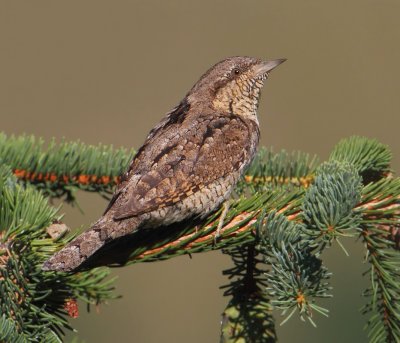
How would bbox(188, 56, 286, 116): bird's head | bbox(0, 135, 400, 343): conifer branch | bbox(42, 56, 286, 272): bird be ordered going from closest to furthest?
bbox(0, 135, 400, 343): conifer branch
bbox(42, 56, 286, 272): bird
bbox(188, 56, 286, 116): bird's head

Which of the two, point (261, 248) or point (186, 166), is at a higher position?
point (186, 166)

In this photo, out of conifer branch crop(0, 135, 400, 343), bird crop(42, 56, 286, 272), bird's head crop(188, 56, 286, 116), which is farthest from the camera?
bird's head crop(188, 56, 286, 116)

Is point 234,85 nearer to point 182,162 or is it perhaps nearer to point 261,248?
point 182,162

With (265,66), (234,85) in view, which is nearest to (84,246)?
(234,85)

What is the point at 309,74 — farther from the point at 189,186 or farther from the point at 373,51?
the point at 189,186

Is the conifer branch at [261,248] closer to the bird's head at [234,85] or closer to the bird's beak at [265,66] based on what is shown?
the bird's head at [234,85]

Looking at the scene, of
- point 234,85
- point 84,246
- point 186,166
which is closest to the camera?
point 84,246

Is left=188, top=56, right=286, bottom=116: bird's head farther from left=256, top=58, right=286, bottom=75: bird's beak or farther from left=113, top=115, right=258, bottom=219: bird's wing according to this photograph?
left=113, top=115, right=258, bottom=219: bird's wing

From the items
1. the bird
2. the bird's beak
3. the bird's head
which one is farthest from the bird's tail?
the bird's beak
